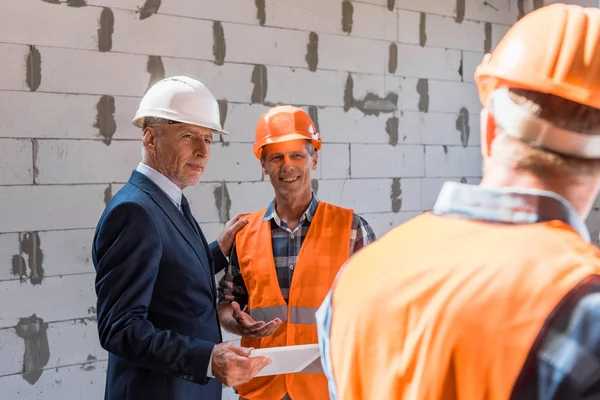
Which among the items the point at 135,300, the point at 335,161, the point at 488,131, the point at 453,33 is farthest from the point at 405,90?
the point at 488,131

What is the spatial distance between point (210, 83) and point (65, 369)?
1646 millimetres

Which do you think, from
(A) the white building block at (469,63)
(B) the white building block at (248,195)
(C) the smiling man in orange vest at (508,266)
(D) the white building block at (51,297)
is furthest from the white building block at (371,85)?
(C) the smiling man in orange vest at (508,266)

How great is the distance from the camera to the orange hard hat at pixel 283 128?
8.20 ft

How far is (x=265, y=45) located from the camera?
3.54m

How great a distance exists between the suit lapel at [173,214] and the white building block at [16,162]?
1.19 metres

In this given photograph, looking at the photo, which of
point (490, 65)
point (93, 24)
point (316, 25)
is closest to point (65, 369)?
point (93, 24)

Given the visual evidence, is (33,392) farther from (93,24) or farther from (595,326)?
(595,326)

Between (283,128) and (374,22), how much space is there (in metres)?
1.75

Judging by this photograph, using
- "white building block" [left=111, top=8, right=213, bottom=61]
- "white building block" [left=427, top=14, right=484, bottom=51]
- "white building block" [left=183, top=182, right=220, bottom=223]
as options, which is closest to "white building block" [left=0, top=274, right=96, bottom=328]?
"white building block" [left=183, top=182, right=220, bottom=223]

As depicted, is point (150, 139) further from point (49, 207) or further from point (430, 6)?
point (430, 6)

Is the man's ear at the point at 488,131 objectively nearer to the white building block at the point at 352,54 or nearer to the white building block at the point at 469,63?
the white building block at the point at 352,54

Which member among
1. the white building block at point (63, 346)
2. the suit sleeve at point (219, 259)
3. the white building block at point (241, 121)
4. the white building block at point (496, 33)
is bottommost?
the white building block at point (63, 346)

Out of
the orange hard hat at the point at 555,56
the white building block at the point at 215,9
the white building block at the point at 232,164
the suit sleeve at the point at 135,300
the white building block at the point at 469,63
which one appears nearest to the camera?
the orange hard hat at the point at 555,56

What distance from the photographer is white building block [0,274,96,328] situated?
9.44 ft
